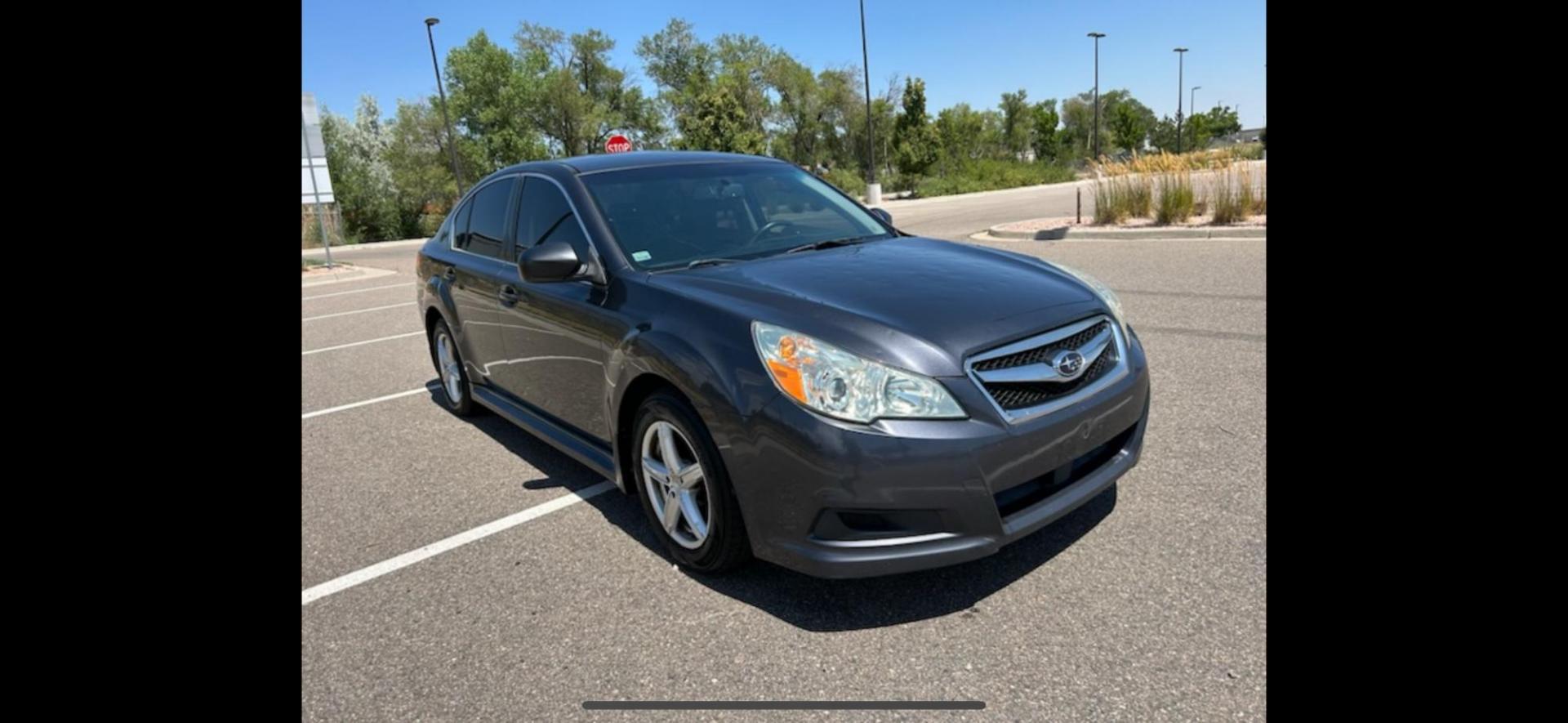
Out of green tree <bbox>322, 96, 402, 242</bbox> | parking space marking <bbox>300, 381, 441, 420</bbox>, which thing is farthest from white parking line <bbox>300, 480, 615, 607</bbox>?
green tree <bbox>322, 96, 402, 242</bbox>

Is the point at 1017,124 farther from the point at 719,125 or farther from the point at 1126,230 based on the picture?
the point at 1126,230

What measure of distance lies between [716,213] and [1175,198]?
12.1 m

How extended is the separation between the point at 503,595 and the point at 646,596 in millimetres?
545

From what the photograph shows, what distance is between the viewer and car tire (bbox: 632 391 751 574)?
283 centimetres

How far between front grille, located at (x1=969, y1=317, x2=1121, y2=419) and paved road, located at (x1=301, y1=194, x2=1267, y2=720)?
0.65 m

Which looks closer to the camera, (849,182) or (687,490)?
(687,490)

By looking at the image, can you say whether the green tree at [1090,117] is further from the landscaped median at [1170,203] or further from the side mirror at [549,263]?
the side mirror at [549,263]

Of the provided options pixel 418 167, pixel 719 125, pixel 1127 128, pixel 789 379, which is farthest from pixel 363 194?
pixel 1127 128

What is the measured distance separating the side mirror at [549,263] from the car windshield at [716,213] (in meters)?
0.25

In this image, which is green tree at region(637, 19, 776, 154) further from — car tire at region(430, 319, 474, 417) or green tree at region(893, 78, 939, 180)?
car tire at region(430, 319, 474, 417)

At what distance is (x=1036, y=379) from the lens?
2.69 meters

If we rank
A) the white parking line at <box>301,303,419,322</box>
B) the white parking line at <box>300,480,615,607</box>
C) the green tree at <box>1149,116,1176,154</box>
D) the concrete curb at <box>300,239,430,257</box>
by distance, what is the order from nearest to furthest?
the white parking line at <box>300,480,615,607</box>
the white parking line at <box>301,303,419,322</box>
the concrete curb at <box>300,239,430,257</box>
the green tree at <box>1149,116,1176,154</box>

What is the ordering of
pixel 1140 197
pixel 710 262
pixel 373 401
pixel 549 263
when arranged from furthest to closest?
pixel 1140 197 → pixel 373 401 → pixel 710 262 → pixel 549 263

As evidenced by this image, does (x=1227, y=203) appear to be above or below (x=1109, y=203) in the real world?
below
